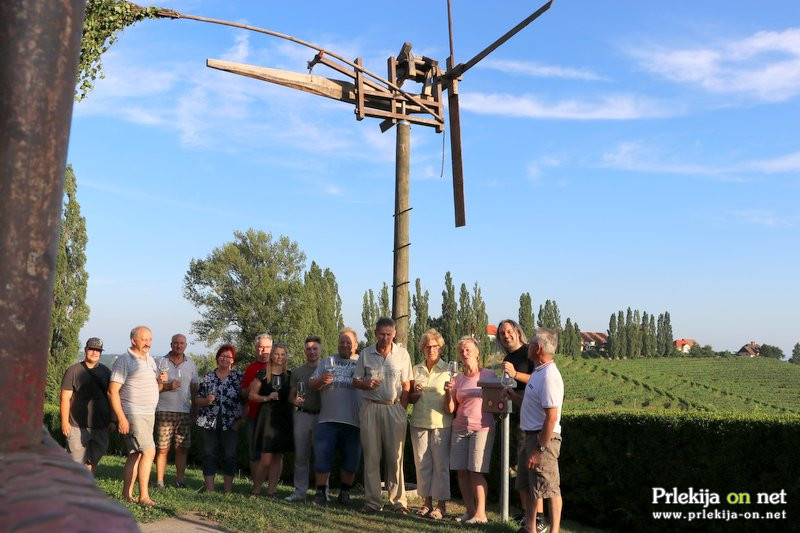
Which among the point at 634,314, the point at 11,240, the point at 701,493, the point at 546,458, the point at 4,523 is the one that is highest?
the point at 634,314

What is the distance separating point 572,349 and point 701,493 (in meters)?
101

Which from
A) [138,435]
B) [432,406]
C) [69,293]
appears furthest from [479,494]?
[69,293]

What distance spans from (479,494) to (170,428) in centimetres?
380

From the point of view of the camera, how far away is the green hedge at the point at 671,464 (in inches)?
304

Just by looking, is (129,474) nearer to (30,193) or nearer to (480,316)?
(30,193)

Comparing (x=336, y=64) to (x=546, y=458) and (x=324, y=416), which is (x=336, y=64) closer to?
(x=324, y=416)

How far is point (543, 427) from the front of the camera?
19.8ft

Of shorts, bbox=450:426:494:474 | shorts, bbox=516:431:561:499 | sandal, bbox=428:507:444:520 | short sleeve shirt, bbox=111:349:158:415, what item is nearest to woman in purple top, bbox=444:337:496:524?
shorts, bbox=450:426:494:474

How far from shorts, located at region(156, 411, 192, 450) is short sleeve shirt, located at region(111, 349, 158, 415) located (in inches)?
57.2

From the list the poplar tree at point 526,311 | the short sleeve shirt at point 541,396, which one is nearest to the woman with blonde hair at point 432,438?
the short sleeve shirt at point 541,396

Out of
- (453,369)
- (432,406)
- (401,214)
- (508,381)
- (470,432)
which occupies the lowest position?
(470,432)

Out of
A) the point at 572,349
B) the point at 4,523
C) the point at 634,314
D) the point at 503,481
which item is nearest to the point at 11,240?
the point at 4,523

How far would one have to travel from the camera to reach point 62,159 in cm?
71

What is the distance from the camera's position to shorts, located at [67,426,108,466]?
775 cm
